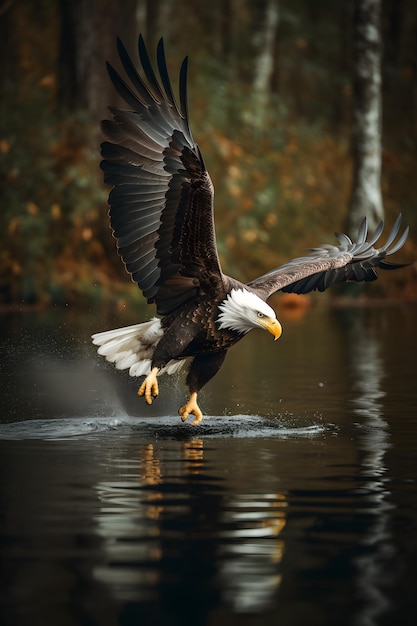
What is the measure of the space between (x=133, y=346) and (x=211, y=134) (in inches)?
571

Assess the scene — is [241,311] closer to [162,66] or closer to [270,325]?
[270,325]

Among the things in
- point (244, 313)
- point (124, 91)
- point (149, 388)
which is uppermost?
point (124, 91)

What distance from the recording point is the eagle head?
27.5 feet

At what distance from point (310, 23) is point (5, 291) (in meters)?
18.5

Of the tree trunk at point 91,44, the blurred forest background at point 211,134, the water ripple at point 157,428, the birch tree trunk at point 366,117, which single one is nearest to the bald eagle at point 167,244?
the water ripple at point 157,428

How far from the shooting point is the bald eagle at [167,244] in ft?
26.7

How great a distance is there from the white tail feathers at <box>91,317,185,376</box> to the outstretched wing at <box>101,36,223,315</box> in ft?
0.81

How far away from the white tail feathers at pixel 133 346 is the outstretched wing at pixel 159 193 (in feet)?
0.81

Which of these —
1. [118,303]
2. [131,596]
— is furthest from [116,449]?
[118,303]

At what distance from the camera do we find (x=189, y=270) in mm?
8555

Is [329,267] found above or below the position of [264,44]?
below

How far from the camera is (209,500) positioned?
18.9 ft

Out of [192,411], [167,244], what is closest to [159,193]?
[167,244]

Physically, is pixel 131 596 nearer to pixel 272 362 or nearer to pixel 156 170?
pixel 156 170
